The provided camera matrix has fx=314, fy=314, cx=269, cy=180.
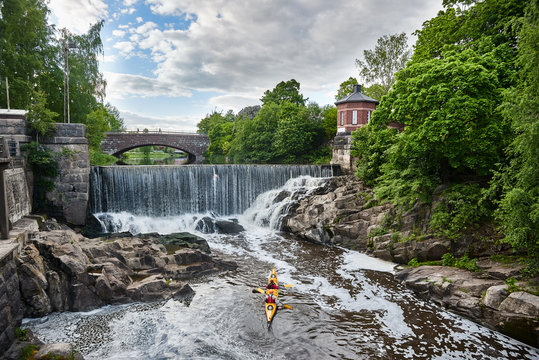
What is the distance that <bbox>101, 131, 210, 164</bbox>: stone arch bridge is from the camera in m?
40.6

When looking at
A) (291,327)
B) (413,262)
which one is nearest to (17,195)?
(291,327)

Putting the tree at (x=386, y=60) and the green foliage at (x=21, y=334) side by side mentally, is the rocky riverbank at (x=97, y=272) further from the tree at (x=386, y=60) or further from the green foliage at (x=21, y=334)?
the tree at (x=386, y=60)

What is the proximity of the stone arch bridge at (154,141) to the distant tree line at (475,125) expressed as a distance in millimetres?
34266

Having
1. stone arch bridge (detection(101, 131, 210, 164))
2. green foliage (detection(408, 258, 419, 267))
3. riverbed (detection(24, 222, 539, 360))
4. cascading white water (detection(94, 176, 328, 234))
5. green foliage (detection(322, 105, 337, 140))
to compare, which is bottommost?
riverbed (detection(24, 222, 539, 360))

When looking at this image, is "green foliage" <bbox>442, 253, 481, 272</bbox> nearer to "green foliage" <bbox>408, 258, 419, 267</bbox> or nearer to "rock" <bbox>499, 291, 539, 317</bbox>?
"green foliage" <bbox>408, 258, 419, 267</bbox>

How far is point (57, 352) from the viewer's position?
7.11m

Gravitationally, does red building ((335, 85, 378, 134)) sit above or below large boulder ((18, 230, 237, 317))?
above

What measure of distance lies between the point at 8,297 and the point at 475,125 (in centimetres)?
1588

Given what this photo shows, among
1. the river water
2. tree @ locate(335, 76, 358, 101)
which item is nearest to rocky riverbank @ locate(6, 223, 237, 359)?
the river water

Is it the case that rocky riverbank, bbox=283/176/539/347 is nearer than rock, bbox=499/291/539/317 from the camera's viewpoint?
No

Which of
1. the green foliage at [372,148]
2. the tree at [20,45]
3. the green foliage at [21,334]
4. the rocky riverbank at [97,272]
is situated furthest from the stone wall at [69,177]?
the green foliage at [372,148]

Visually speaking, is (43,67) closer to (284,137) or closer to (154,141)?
(154,141)

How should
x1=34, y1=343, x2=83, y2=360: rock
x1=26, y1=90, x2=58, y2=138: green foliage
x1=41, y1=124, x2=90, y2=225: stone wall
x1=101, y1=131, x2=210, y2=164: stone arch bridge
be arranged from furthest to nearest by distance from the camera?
x1=101, y1=131, x2=210, y2=164: stone arch bridge < x1=41, y1=124, x2=90, y2=225: stone wall < x1=26, y1=90, x2=58, y2=138: green foliage < x1=34, y1=343, x2=83, y2=360: rock

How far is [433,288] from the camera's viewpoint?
11.3 meters
